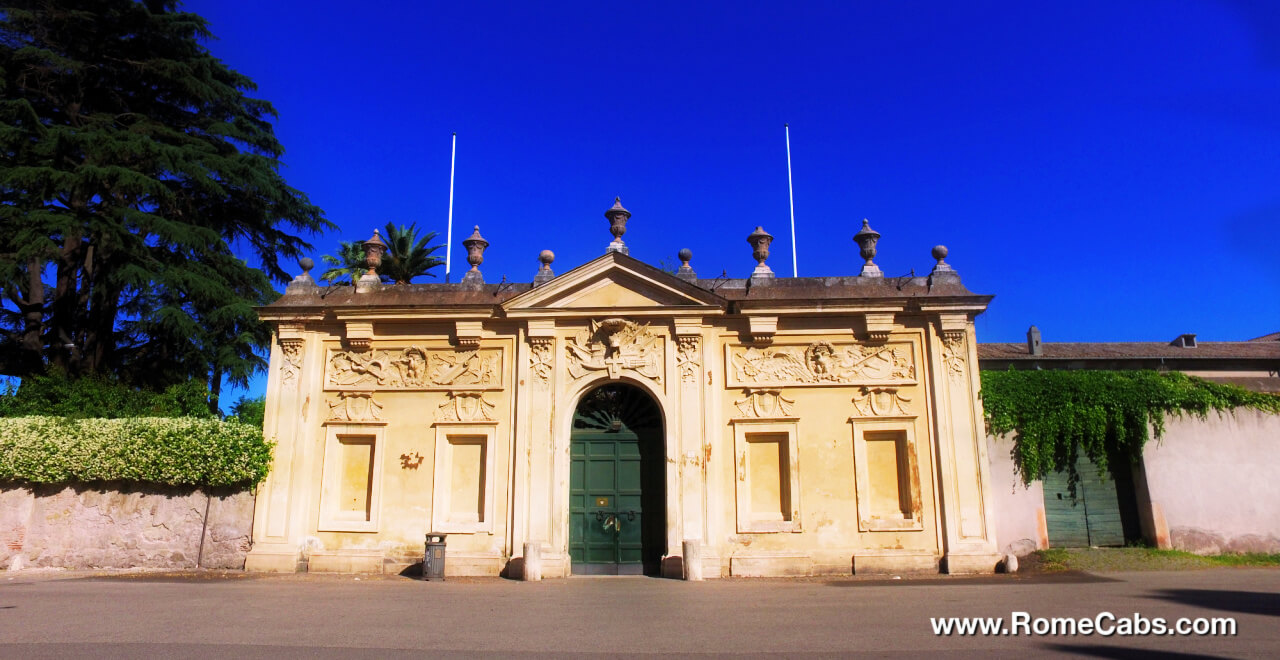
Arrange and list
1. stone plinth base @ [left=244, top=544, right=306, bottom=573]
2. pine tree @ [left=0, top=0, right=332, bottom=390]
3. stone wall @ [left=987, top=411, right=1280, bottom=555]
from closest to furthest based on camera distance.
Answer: stone plinth base @ [left=244, top=544, right=306, bottom=573] < stone wall @ [left=987, top=411, right=1280, bottom=555] < pine tree @ [left=0, top=0, right=332, bottom=390]

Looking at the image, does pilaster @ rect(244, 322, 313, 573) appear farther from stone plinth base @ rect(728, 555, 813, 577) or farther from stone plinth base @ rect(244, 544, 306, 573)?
stone plinth base @ rect(728, 555, 813, 577)

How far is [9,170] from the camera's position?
17734mm

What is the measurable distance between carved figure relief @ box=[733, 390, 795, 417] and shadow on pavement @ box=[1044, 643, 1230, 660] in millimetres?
7122

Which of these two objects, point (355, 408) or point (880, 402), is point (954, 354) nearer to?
point (880, 402)

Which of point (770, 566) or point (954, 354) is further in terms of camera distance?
point (954, 354)

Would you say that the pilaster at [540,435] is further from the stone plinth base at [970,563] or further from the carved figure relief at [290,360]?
the stone plinth base at [970,563]

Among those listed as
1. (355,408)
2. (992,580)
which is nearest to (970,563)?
(992,580)

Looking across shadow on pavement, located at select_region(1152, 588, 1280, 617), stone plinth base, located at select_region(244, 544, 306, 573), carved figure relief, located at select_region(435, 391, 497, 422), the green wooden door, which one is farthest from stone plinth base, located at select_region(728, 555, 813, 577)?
stone plinth base, located at select_region(244, 544, 306, 573)

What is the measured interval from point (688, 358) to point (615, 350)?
4.50 feet

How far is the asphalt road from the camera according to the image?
21.3 ft

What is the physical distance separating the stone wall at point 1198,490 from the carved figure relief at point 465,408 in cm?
949

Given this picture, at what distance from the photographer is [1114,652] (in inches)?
243

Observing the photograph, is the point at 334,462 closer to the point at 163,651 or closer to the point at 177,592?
the point at 177,592

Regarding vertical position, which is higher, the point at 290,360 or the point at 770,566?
the point at 290,360
